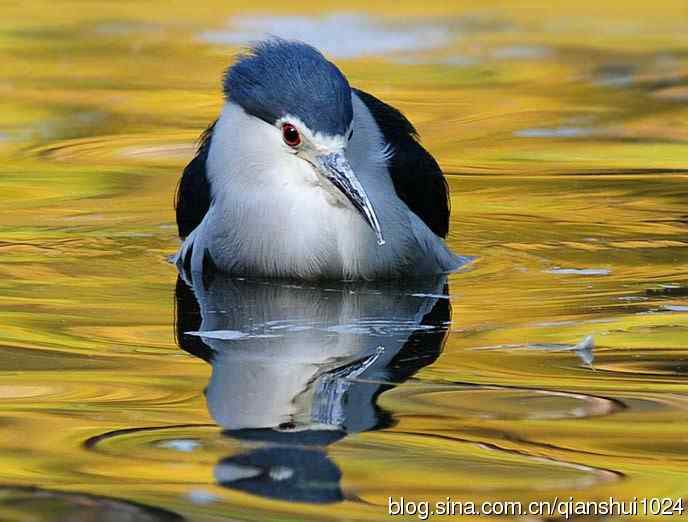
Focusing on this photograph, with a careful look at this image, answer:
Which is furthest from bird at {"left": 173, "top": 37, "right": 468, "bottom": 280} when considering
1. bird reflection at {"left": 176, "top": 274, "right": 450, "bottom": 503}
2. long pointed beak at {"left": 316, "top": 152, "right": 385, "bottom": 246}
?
bird reflection at {"left": 176, "top": 274, "right": 450, "bottom": 503}

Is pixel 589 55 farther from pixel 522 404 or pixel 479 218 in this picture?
pixel 522 404

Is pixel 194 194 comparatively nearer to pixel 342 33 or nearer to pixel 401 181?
pixel 401 181

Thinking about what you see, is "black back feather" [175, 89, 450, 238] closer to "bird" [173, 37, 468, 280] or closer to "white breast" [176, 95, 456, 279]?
"bird" [173, 37, 468, 280]

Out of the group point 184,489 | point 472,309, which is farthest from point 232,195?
point 184,489

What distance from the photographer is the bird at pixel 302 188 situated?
21.9 ft

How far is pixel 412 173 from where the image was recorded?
24.9 feet

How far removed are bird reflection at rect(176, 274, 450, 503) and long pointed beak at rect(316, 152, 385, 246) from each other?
343 millimetres

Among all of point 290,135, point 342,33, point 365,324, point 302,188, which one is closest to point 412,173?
point 302,188

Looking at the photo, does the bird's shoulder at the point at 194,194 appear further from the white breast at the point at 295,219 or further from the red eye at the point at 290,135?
the red eye at the point at 290,135

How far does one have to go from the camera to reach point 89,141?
10.1 metres

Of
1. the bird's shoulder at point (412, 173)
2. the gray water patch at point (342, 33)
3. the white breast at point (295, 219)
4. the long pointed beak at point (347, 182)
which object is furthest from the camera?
the gray water patch at point (342, 33)

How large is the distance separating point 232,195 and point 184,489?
111 inches

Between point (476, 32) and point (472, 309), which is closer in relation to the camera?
point (472, 309)

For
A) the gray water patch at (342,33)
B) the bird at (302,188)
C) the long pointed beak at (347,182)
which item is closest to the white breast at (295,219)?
the bird at (302,188)
